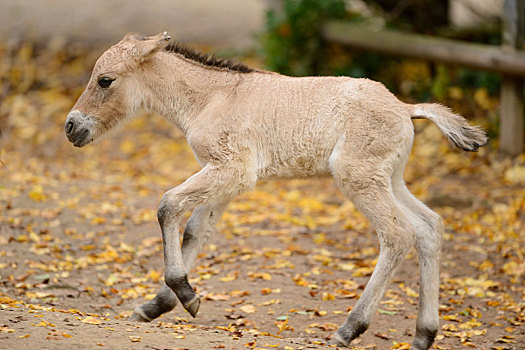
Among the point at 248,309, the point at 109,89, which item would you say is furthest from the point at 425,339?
the point at 109,89

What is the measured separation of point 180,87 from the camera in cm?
573

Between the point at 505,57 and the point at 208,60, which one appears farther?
the point at 505,57

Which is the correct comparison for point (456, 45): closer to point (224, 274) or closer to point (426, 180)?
point (426, 180)

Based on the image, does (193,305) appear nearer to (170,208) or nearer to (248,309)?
(170,208)

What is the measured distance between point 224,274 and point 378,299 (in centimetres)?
207

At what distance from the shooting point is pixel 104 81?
5.61 metres

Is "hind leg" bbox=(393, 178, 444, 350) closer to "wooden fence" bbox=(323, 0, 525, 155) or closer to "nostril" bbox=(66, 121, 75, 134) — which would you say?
"nostril" bbox=(66, 121, 75, 134)

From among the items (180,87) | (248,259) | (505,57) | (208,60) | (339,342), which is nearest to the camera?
(339,342)

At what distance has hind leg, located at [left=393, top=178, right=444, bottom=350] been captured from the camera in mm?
5191

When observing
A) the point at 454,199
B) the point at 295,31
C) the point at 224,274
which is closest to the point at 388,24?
the point at 295,31

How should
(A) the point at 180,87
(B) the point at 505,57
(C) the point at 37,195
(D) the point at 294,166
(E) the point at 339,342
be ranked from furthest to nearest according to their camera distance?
(B) the point at 505,57 → (C) the point at 37,195 → (A) the point at 180,87 → (D) the point at 294,166 → (E) the point at 339,342

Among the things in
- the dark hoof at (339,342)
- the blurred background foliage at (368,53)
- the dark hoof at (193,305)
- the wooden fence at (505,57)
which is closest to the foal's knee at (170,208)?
the dark hoof at (193,305)

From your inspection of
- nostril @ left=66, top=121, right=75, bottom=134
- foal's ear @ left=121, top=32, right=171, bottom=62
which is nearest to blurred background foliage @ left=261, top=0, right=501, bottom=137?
foal's ear @ left=121, top=32, right=171, bottom=62

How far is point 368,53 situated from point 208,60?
6883 mm
